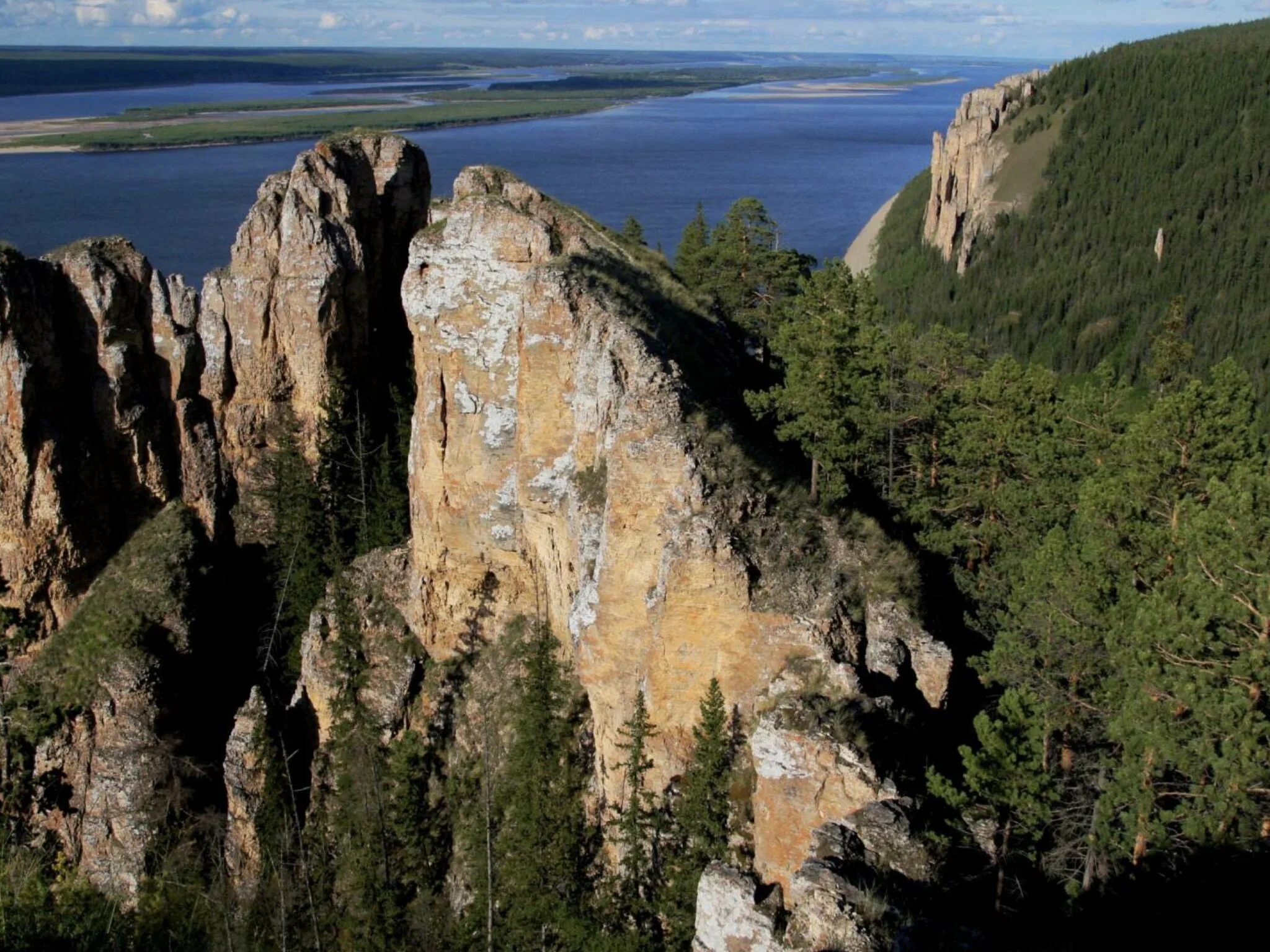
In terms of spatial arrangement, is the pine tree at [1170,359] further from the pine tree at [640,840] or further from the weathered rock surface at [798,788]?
the weathered rock surface at [798,788]

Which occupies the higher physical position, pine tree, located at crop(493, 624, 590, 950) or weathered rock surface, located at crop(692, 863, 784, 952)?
weathered rock surface, located at crop(692, 863, 784, 952)

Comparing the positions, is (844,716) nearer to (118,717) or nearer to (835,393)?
(835,393)

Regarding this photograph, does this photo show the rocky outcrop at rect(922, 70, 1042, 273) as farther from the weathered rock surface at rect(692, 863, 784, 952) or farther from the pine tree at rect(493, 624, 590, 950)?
the weathered rock surface at rect(692, 863, 784, 952)

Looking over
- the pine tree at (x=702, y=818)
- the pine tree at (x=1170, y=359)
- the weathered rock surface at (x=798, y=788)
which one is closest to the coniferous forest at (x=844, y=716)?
the pine tree at (x=702, y=818)

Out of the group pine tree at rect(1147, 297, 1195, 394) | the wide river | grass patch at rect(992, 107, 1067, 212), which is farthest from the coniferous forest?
grass patch at rect(992, 107, 1067, 212)

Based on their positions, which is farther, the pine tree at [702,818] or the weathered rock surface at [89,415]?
the weathered rock surface at [89,415]

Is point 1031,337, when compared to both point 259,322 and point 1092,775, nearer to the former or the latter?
point 259,322
